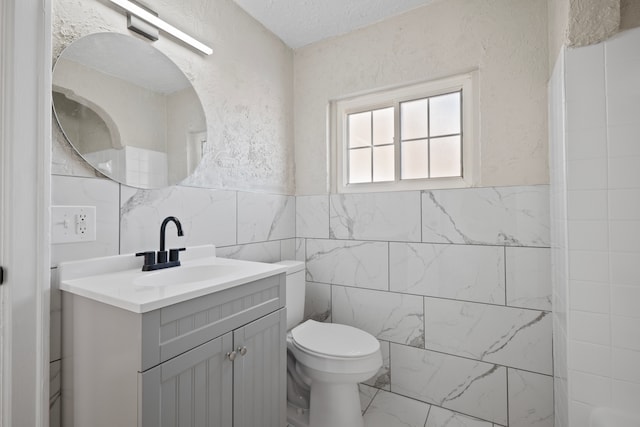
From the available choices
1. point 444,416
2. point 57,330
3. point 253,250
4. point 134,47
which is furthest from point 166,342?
point 444,416

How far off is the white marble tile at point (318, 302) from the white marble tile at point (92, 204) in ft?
4.32

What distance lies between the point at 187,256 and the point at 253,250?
479 millimetres

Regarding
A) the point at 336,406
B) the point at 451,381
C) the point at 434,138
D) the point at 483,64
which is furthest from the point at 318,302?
the point at 483,64

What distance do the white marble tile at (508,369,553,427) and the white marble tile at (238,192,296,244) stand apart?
159cm

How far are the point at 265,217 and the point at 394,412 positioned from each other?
1422 mm

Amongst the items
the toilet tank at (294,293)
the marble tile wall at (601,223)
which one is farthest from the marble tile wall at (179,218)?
the marble tile wall at (601,223)

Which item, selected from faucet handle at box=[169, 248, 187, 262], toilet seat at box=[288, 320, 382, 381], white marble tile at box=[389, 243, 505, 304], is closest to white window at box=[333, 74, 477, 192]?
white marble tile at box=[389, 243, 505, 304]

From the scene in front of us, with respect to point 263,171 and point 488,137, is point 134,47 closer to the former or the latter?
point 263,171

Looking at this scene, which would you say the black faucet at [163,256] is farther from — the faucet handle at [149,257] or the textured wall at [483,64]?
the textured wall at [483,64]

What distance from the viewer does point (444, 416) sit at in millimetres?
1666

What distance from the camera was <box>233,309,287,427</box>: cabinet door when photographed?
1093 mm

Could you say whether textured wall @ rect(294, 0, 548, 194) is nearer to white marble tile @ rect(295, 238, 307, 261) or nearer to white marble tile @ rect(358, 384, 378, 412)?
white marble tile @ rect(295, 238, 307, 261)

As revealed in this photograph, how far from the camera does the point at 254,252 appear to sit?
1.87 meters

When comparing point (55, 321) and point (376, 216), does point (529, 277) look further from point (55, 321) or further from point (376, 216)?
point (55, 321)
